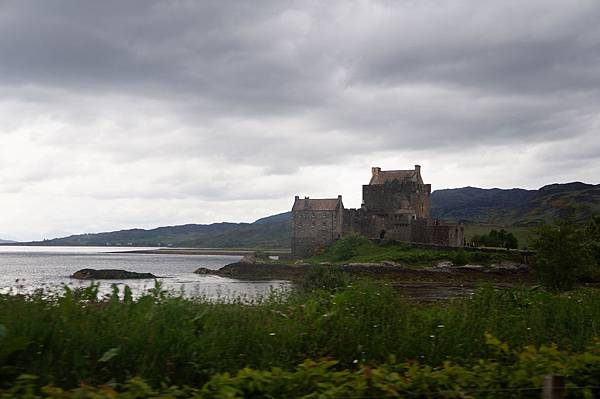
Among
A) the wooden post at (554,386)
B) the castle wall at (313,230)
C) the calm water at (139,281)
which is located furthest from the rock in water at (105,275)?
the wooden post at (554,386)

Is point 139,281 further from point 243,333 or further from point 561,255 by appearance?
point 243,333

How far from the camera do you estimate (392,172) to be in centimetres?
9006

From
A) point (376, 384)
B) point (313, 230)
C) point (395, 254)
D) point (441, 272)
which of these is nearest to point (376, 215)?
point (313, 230)

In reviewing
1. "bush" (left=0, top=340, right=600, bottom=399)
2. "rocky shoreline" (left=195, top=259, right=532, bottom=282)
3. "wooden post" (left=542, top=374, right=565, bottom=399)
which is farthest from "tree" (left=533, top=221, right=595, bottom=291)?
"wooden post" (left=542, top=374, right=565, bottom=399)

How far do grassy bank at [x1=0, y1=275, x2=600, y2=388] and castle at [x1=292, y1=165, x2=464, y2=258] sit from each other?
239 feet

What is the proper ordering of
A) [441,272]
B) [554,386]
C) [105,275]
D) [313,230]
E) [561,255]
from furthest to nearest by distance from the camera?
1. [313,230]
2. [105,275]
3. [441,272]
4. [561,255]
5. [554,386]

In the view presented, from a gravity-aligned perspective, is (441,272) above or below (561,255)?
below

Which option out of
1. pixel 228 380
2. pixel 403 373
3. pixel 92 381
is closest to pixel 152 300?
pixel 92 381

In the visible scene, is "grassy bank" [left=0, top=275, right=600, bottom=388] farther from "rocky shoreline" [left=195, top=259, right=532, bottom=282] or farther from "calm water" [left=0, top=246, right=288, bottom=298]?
"rocky shoreline" [left=195, top=259, right=532, bottom=282]

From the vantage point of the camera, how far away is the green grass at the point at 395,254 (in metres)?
67.8

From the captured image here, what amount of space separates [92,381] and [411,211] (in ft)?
261

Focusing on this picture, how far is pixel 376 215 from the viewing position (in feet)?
289

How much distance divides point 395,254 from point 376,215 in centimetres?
1550

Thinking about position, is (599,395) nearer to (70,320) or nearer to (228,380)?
(228,380)
